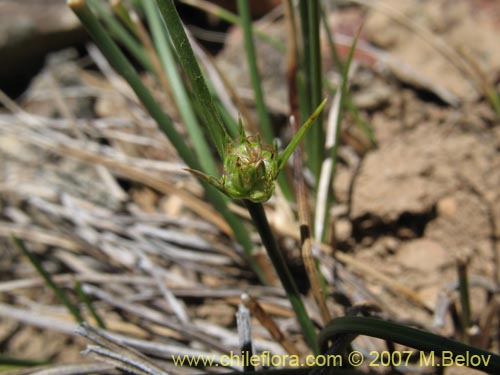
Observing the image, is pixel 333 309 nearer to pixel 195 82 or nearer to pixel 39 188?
pixel 195 82

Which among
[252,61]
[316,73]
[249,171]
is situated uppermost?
[252,61]

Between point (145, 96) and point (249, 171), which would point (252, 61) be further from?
point (249, 171)

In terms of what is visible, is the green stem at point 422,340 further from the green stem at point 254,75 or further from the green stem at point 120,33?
the green stem at point 120,33

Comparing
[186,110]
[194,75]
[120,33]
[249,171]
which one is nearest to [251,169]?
[249,171]

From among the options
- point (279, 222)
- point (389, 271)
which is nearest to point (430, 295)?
point (389, 271)

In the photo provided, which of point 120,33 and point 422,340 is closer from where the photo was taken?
point 422,340

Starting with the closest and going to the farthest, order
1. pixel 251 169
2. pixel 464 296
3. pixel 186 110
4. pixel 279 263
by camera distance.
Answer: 1. pixel 251 169
2. pixel 279 263
3. pixel 464 296
4. pixel 186 110
